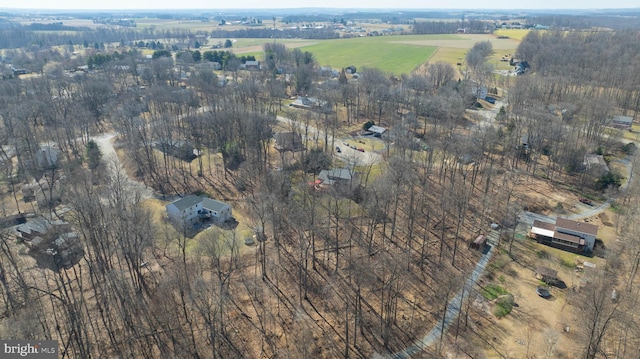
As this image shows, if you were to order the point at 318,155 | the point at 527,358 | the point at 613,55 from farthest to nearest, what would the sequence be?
the point at 613,55 → the point at 318,155 → the point at 527,358

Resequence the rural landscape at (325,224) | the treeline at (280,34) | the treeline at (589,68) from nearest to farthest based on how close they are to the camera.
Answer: the rural landscape at (325,224) < the treeline at (589,68) < the treeline at (280,34)

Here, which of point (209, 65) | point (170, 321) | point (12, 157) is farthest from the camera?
point (209, 65)

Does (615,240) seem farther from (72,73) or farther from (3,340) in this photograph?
(72,73)

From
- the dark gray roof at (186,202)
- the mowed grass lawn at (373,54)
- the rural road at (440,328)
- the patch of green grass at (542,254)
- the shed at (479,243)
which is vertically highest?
the mowed grass lawn at (373,54)

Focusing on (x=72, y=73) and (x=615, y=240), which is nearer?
(x=615, y=240)

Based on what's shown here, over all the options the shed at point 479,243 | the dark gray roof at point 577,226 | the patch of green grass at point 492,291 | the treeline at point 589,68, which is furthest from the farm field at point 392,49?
the patch of green grass at point 492,291

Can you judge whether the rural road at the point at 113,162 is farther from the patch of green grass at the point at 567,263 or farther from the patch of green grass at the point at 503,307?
the patch of green grass at the point at 567,263

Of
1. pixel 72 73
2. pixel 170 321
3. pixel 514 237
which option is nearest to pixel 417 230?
pixel 514 237

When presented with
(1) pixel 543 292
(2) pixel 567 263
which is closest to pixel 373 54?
(2) pixel 567 263
